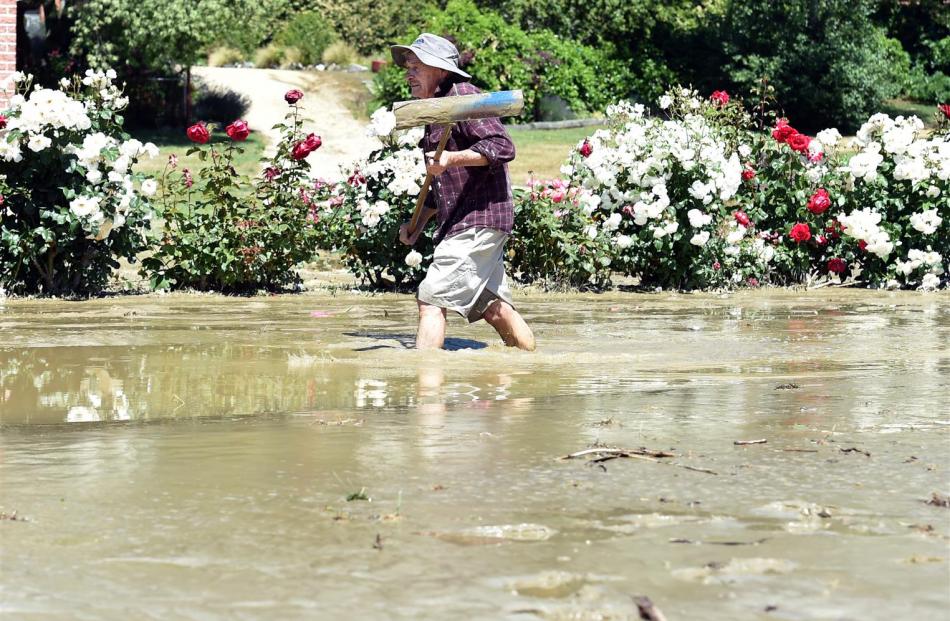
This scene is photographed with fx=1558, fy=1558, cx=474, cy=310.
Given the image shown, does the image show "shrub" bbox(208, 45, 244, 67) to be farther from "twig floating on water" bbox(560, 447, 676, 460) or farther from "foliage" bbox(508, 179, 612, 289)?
"twig floating on water" bbox(560, 447, 676, 460)

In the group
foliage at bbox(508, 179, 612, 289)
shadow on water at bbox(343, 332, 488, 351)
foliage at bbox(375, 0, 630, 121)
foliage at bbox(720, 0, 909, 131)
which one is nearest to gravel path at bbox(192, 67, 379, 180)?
foliage at bbox(375, 0, 630, 121)

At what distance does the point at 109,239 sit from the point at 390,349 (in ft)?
11.8

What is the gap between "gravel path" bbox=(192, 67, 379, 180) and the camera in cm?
2789

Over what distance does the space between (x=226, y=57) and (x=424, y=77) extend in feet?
104

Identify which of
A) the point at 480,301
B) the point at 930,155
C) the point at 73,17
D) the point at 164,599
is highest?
the point at 73,17

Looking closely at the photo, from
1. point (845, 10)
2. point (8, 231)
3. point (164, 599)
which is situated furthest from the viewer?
point (845, 10)

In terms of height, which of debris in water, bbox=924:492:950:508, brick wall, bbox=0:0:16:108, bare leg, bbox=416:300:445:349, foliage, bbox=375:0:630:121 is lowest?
debris in water, bbox=924:492:950:508

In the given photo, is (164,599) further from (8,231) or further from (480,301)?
(8,231)

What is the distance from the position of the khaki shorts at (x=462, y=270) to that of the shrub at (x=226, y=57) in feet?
104

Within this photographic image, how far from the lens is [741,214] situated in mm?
12492

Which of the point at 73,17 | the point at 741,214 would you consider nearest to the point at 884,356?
the point at 741,214

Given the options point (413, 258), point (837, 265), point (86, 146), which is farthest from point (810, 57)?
point (86, 146)

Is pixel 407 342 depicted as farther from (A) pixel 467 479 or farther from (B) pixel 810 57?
(B) pixel 810 57

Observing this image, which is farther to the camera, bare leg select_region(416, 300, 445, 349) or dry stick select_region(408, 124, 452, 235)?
bare leg select_region(416, 300, 445, 349)
